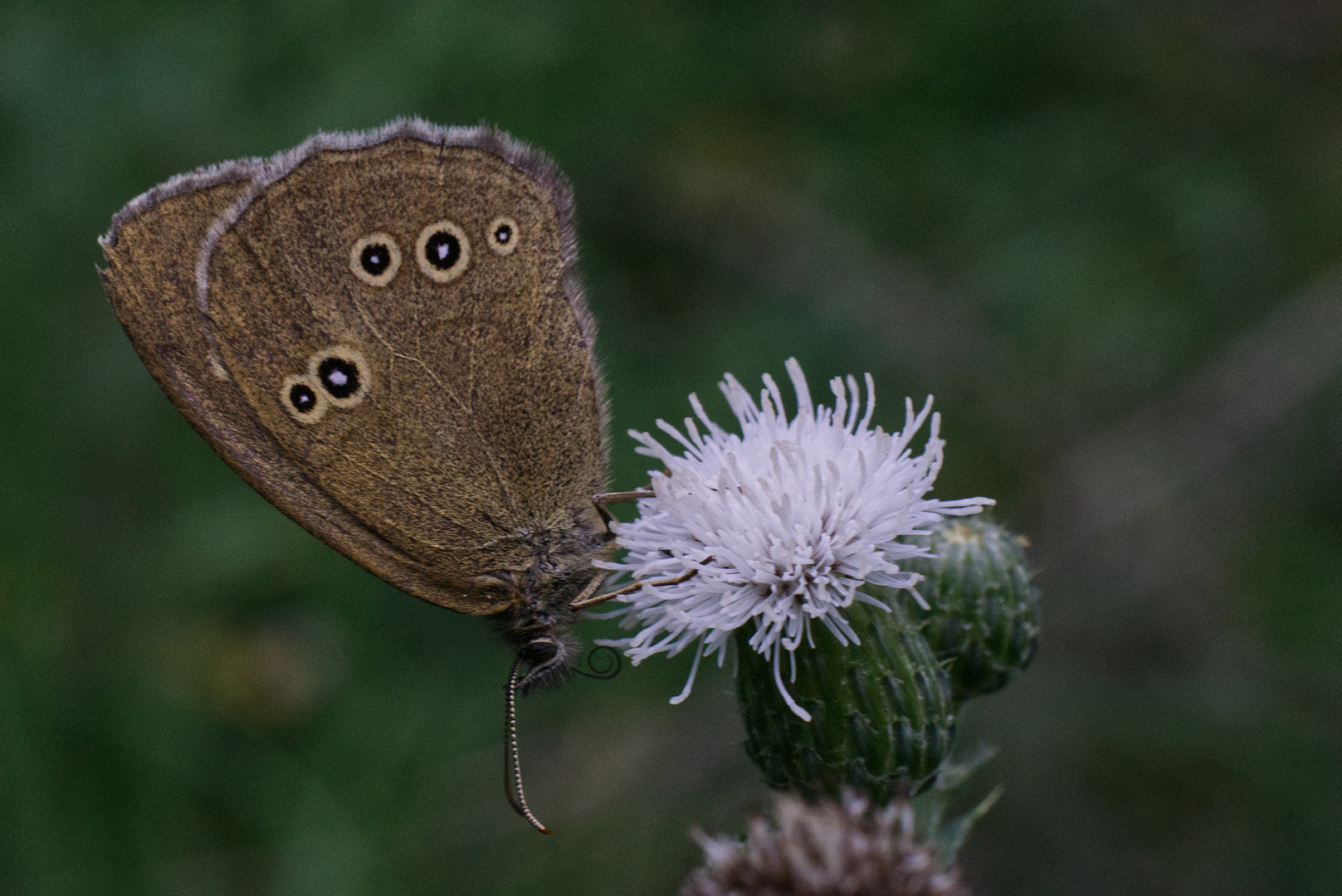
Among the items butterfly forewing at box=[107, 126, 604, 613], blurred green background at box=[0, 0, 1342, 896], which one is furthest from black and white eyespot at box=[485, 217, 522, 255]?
blurred green background at box=[0, 0, 1342, 896]

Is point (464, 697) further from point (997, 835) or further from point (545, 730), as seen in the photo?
point (997, 835)

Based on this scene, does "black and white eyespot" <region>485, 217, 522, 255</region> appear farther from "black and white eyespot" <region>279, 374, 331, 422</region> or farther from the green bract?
the green bract

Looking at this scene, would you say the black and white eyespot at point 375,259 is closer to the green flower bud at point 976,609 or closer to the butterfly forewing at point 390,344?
the butterfly forewing at point 390,344

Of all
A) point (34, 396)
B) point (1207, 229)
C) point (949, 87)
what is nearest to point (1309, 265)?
point (1207, 229)

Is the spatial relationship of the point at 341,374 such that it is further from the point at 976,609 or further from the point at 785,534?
the point at 976,609

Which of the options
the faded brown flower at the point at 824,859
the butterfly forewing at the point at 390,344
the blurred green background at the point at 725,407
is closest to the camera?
the faded brown flower at the point at 824,859

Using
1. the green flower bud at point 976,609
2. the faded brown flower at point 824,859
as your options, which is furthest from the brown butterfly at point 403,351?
the faded brown flower at point 824,859
